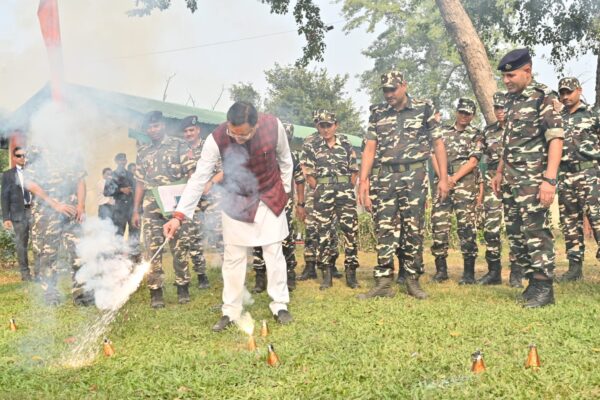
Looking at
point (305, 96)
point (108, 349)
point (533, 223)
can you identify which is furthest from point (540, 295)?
point (305, 96)

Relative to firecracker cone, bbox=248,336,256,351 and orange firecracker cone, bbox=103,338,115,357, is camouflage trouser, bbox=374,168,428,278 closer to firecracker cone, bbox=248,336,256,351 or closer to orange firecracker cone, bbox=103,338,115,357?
firecracker cone, bbox=248,336,256,351

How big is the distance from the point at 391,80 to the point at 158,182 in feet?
10.1

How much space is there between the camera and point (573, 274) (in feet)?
23.6

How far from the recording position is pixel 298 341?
183 inches

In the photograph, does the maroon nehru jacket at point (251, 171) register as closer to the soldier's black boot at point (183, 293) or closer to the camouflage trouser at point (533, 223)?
the soldier's black boot at point (183, 293)

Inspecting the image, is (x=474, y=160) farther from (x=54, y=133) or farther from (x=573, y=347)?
(x=54, y=133)

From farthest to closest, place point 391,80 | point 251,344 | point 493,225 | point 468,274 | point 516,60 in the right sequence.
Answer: point 468,274
point 493,225
point 391,80
point 516,60
point 251,344

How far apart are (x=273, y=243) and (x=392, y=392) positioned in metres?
2.33

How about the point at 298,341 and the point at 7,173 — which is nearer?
the point at 298,341

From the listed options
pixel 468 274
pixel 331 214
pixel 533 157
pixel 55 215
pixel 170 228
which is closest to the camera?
pixel 170 228

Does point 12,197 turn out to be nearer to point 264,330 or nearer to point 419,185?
point 264,330

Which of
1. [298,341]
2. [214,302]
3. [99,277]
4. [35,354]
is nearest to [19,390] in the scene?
[35,354]

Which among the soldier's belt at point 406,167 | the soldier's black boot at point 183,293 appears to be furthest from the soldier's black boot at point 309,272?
the soldier's belt at point 406,167

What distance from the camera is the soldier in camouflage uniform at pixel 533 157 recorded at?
544cm
